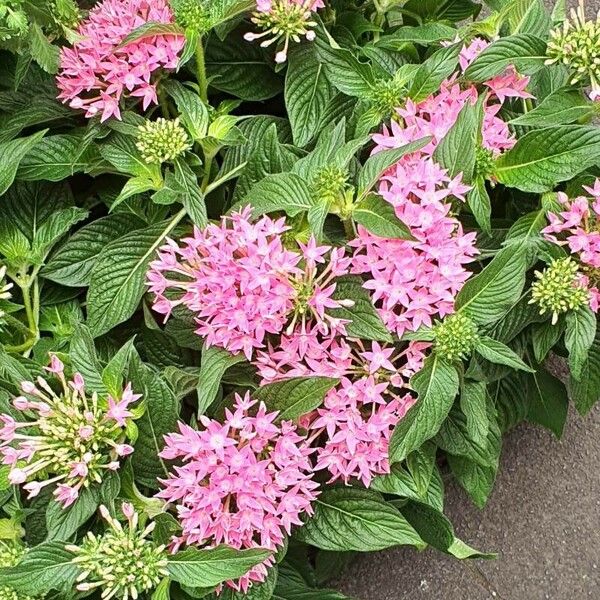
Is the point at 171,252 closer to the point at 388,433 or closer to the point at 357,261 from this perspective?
the point at 357,261

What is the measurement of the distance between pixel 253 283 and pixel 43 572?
1.30 ft

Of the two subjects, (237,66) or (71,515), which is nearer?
(71,515)

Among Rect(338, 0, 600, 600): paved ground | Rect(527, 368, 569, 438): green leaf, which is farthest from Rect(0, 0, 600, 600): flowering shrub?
Rect(338, 0, 600, 600): paved ground

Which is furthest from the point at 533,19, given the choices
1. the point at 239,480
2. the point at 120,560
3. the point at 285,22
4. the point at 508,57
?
the point at 120,560

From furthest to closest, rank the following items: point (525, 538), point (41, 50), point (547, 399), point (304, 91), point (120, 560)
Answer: point (525, 538)
point (547, 399)
point (304, 91)
point (41, 50)
point (120, 560)

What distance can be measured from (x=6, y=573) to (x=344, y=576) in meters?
0.84

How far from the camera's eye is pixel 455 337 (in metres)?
0.94

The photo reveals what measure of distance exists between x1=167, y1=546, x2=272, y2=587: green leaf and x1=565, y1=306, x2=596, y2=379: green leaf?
463mm

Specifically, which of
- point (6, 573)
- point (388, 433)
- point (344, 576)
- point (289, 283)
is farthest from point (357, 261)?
point (344, 576)

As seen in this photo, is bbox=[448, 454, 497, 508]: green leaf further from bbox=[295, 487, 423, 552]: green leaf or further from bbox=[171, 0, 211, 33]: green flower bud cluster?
bbox=[171, 0, 211, 33]: green flower bud cluster

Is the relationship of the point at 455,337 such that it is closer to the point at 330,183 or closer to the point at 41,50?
the point at 330,183

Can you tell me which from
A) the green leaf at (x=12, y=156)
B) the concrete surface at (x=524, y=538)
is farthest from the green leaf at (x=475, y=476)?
the green leaf at (x=12, y=156)

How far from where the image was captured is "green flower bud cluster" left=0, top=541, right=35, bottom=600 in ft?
2.91

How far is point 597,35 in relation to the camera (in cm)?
98
